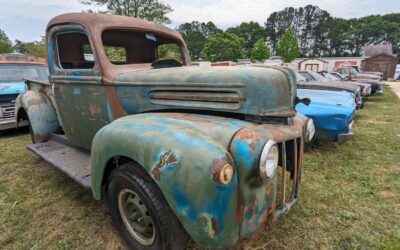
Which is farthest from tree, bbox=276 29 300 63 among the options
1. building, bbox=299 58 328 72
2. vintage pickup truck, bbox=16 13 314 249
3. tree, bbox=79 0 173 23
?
vintage pickup truck, bbox=16 13 314 249

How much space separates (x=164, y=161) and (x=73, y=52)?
8.01ft

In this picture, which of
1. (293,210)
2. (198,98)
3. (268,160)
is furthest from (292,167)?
(198,98)

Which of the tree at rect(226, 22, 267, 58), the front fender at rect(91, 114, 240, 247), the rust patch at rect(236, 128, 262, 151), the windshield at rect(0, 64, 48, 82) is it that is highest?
the tree at rect(226, 22, 267, 58)

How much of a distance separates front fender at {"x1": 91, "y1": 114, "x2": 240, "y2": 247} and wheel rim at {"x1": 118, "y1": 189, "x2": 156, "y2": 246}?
1.29 ft

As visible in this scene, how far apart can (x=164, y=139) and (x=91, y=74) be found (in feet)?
4.95

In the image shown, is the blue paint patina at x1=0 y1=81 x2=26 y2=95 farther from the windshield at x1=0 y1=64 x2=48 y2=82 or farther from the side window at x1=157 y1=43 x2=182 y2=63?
the side window at x1=157 y1=43 x2=182 y2=63

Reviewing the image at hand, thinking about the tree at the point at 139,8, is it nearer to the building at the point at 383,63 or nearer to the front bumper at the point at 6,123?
the front bumper at the point at 6,123

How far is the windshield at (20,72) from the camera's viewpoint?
5965 mm

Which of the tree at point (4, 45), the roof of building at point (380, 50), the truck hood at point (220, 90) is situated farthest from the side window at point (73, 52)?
the roof of building at point (380, 50)

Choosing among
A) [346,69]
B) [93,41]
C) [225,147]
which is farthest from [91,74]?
[346,69]

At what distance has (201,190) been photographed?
1468 mm

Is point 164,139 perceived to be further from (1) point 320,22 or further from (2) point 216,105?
(1) point 320,22

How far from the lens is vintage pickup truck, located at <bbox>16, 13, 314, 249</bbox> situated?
4.97ft

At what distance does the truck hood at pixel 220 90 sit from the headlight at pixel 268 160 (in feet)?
1.28
